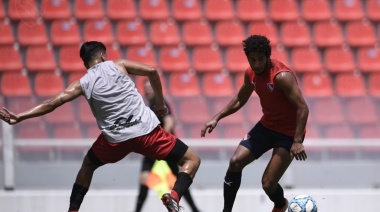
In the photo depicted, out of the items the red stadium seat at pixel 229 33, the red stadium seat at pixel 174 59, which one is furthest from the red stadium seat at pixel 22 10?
the red stadium seat at pixel 229 33

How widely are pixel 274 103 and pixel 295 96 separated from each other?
33 cm

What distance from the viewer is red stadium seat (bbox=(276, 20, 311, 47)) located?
562 inches

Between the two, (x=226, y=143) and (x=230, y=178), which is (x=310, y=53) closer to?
(x=226, y=143)

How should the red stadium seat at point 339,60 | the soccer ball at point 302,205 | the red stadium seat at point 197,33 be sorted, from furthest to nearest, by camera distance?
the red stadium seat at point 197,33
the red stadium seat at point 339,60
the soccer ball at point 302,205

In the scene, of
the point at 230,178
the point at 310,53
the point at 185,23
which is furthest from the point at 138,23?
the point at 230,178

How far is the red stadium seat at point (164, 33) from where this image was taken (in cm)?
1411

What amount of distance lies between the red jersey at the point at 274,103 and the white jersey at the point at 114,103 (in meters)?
1.04

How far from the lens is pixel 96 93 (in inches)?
305

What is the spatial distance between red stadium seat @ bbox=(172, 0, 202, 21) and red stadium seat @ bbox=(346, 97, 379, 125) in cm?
424

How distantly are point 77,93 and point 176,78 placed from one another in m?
5.78

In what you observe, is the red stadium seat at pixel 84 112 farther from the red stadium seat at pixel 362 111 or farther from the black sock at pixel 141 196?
the red stadium seat at pixel 362 111

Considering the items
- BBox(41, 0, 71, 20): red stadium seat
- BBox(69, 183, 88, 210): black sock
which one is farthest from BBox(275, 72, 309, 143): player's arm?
BBox(41, 0, 71, 20): red stadium seat

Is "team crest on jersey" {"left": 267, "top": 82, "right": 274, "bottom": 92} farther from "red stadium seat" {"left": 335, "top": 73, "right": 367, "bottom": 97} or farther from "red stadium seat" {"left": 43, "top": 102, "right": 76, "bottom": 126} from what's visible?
"red stadium seat" {"left": 335, "top": 73, "right": 367, "bottom": 97}

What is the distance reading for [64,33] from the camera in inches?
559
